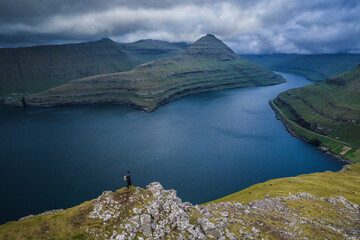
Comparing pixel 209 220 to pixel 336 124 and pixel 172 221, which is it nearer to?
pixel 172 221

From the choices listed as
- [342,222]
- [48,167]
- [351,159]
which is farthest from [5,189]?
[351,159]

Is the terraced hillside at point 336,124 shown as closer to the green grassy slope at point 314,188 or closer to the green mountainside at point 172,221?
the green grassy slope at point 314,188

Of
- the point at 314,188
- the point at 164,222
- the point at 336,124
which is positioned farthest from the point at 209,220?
the point at 336,124

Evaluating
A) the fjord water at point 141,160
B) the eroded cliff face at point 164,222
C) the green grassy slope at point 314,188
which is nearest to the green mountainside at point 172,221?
the eroded cliff face at point 164,222

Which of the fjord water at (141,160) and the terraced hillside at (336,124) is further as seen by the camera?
the terraced hillside at (336,124)

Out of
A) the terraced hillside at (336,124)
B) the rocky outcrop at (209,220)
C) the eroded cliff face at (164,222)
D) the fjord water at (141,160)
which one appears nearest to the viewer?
the eroded cliff face at (164,222)

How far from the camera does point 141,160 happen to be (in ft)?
392

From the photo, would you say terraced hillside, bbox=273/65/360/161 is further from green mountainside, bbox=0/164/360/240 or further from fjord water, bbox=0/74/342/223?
green mountainside, bbox=0/164/360/240

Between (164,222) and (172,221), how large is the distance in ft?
4.45

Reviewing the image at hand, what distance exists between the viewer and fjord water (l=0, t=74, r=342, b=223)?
92062 mm

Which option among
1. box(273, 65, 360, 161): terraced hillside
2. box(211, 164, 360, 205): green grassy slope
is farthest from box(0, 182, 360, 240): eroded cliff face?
box(273, 65, 360, 161): terraced hillside

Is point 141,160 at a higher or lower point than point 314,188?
lower

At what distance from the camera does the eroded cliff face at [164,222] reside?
31.2 meters

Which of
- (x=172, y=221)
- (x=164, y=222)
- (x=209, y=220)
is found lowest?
(x=209, y=220)
